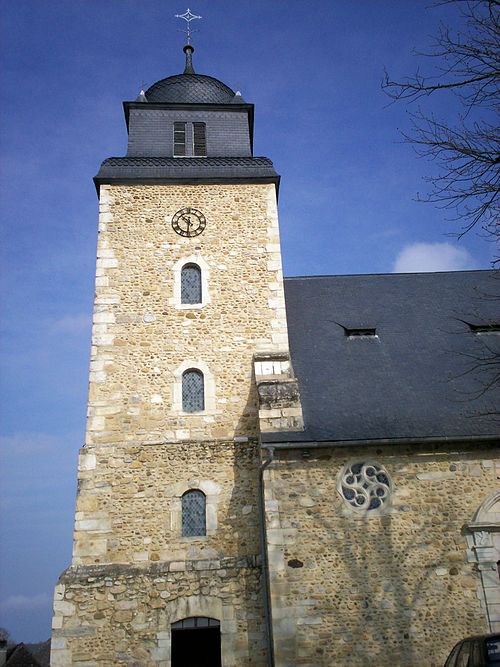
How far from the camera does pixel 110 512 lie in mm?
9461

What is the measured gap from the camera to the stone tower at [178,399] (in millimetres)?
8812

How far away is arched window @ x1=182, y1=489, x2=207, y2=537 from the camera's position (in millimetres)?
9500

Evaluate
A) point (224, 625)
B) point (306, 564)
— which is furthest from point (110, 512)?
point (306, 564)

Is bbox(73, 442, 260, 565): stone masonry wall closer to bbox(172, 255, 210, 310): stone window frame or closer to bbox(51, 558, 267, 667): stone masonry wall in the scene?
bbox(51, 558, 267, 667): stone masonry wall

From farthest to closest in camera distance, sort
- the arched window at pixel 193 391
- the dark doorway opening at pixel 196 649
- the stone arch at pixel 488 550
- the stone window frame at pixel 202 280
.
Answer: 1. the stone window frame at pixel 202 280
2. the arched window at pixel 193 391
3. the dark doorway opening at pixel 196 649
4. the stone arch at pixel 488 550


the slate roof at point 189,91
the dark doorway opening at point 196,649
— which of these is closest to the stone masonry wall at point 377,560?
the dark doorway opening at point 196,649

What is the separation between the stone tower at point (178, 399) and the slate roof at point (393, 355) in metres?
0.69

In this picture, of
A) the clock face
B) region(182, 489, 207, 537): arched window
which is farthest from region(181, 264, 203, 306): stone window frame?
region(182, 489, 207, 537): arched window

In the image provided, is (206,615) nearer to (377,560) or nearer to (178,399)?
(377,560)

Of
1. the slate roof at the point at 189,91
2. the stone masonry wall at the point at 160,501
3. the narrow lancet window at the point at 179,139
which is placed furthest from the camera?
the slate roof at the point at 189,91

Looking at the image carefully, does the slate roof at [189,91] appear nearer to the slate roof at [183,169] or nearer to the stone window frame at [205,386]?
the slate roof at [183,169]

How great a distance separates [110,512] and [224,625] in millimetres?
2390

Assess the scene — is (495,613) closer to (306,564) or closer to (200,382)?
(306,564)

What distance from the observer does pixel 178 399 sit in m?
10.4
